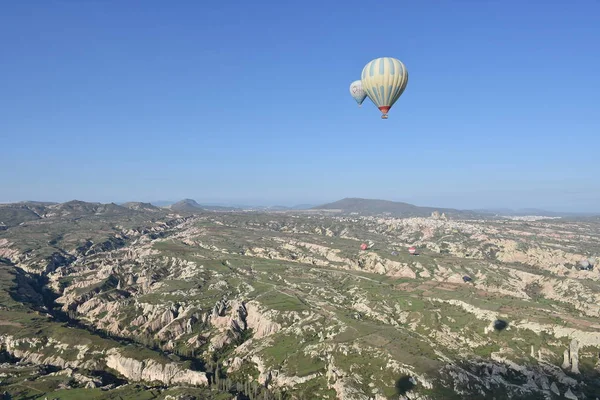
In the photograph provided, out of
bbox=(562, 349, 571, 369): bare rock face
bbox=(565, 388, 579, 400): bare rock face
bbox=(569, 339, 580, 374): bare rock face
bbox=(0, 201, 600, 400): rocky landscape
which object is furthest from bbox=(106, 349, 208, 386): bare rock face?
bbox=(569, 339, 580, 374): bare rock face

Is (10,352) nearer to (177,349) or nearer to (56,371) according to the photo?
(56,371)

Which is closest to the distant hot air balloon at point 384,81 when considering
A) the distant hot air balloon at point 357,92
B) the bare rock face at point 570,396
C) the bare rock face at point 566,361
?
the distant hot air balloon at point 357,92

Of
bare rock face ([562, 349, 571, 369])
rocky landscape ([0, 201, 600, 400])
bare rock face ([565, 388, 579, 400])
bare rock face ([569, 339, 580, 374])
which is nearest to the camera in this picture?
bare rock face ([565, 388, 579, 400])

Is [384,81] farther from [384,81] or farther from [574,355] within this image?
[574,355]

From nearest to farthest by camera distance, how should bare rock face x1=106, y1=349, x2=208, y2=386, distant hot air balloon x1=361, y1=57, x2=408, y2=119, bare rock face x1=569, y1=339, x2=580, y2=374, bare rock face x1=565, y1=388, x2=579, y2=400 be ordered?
distant hot air balloon x1=361, y1=57, x2=408, y2=119 → bare rock face x1=565, y1=388, x2=579, y2=400 → bare rock face x1=569, y1=339, x2=580, y2=374 → bare rock face x1=106, y1=349, x2=208, y2=386

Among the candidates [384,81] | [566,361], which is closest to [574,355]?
[566,361]

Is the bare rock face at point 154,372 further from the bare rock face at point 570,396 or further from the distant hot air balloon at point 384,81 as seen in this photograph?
the bare rock face at point 570,396

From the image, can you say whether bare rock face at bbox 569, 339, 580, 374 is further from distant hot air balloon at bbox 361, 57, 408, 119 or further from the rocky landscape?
distant hot air balloon at bbox 361, 57, 408, 119
